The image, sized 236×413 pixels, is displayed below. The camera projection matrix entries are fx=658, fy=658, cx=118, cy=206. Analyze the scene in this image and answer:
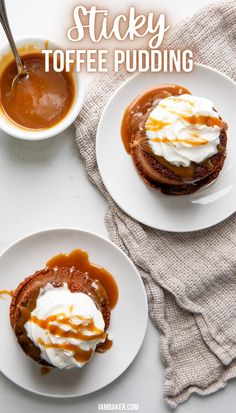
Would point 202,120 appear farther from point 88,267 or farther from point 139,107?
point 88,267

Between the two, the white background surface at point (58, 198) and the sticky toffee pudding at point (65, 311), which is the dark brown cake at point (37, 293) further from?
the white background surface at point (58, 198)

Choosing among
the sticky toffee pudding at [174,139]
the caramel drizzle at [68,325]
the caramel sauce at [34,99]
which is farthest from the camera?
the caramel sauce at [34,99]

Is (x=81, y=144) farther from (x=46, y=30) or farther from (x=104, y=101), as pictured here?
(x=46, y=30)

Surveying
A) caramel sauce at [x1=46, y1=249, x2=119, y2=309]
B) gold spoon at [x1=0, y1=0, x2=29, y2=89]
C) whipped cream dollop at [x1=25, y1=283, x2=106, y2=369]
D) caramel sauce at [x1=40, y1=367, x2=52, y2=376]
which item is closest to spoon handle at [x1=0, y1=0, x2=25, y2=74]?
gold spoon at [x1=0, y1=0, x2=29, y2=89]

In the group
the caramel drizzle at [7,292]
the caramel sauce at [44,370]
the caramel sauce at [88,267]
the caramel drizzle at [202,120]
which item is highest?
the caramel drizzle at [202,120]

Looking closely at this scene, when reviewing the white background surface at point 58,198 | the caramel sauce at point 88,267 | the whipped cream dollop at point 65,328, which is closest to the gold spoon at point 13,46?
the white background surface at point 58,198

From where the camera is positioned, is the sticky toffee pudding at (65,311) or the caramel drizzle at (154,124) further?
the caramel drizzle at (154,124)

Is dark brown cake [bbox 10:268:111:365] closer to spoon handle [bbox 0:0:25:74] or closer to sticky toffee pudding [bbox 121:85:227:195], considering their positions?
sticky toffee pudding [bbox 121:85:227:195]
